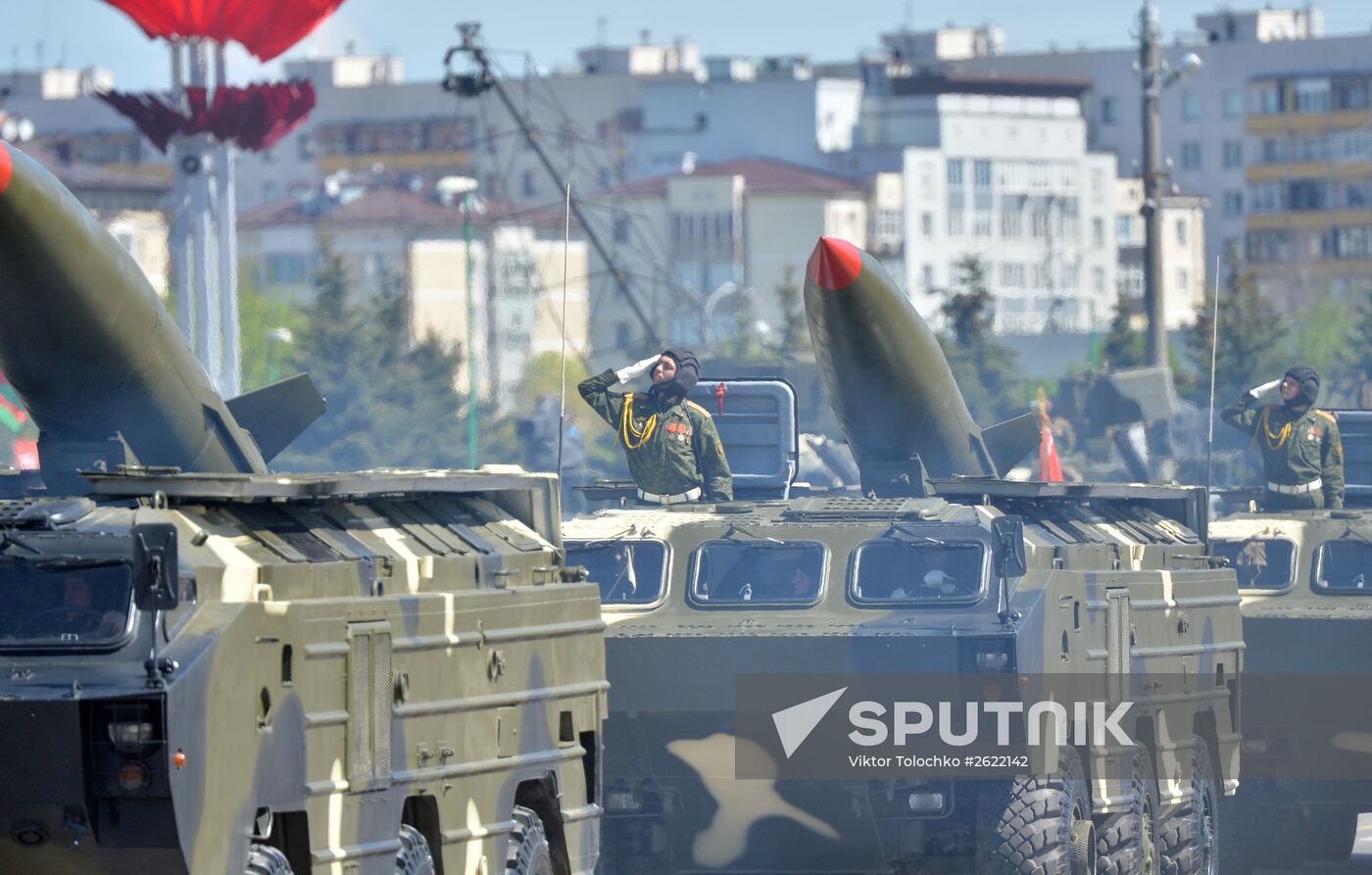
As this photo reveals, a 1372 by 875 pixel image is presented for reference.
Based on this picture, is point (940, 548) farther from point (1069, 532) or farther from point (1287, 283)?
point (1287, 283)

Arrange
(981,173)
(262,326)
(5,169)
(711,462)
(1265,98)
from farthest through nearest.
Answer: (1265,98) < (981,173) < (262,326) < (711,462) < (5,169)

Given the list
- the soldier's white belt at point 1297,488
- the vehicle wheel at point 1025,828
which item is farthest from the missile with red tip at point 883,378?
the vehicle wheel at point 1025,828

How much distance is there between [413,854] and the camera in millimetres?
10508

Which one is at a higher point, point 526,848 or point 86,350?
point 86,350

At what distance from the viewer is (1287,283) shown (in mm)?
96812

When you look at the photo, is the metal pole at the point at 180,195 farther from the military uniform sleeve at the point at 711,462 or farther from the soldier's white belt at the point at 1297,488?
the soldier's white belt at the point at 1297,488

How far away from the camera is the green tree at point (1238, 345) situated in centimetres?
4547

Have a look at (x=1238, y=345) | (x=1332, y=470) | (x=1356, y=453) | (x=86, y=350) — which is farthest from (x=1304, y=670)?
(x=1238, y=345)

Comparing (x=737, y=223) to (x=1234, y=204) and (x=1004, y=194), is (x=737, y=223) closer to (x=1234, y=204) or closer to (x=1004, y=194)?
(x=1004, y=194)

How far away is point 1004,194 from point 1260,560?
73966mm

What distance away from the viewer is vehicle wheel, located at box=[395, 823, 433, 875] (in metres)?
10.4

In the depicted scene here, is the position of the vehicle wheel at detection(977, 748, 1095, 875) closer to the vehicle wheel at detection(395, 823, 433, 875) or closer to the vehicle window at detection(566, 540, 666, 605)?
the vehicle window at detection(566, 540, 666, 605)

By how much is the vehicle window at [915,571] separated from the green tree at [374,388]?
28498mm

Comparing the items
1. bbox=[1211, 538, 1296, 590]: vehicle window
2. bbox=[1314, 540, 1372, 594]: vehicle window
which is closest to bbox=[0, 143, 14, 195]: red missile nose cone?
bbox=[1211, 538, 1296, 590]: vehicle window
